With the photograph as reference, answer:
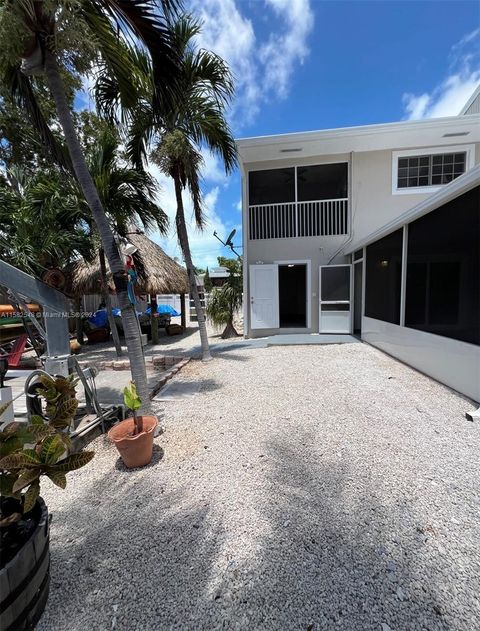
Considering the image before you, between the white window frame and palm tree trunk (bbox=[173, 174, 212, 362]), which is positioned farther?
the white window frame

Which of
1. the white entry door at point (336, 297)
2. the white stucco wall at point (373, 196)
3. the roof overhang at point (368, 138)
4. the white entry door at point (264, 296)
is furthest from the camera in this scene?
the white entry door at point (264, 296)

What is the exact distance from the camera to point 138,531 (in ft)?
6.44

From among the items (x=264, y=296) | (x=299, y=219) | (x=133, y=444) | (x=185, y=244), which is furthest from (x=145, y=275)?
(x=133, y=444)

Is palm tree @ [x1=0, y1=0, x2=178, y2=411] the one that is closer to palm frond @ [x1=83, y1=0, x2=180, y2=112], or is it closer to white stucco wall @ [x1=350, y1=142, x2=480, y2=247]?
palm frond @ [x1=83, y1=0, x2=180, y2=112]

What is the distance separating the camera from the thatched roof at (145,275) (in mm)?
9758

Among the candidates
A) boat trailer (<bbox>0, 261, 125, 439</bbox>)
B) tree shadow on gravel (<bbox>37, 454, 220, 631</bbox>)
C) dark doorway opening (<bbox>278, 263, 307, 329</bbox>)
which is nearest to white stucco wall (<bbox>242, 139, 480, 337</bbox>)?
dark doorway opening (<bbox>278, 263, 307, 329</bbox>)

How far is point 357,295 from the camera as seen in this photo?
984 cm

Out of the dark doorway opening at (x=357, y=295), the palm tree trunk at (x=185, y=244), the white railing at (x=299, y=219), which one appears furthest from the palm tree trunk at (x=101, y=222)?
the dark doorway opening at (x=357, y=295)

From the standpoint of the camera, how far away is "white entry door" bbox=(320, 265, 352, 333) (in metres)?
9.04

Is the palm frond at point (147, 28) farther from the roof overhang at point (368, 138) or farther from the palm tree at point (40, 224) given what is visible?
the roof overhang at point (368, 138)

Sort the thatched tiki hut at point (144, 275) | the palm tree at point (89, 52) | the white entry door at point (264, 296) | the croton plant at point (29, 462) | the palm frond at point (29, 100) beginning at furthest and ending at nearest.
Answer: the thatched tiki hut at point (144, 275), the white entry door at point (264, 296), the palm frond at point (29, 100), the palm tree at point (89, 52), the croton plant at point (29, 462)

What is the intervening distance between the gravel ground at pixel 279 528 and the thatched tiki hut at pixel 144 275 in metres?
6.53

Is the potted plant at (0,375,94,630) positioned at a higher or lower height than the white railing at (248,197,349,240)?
lower

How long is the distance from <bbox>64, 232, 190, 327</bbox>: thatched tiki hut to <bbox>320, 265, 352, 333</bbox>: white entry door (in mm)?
5609
